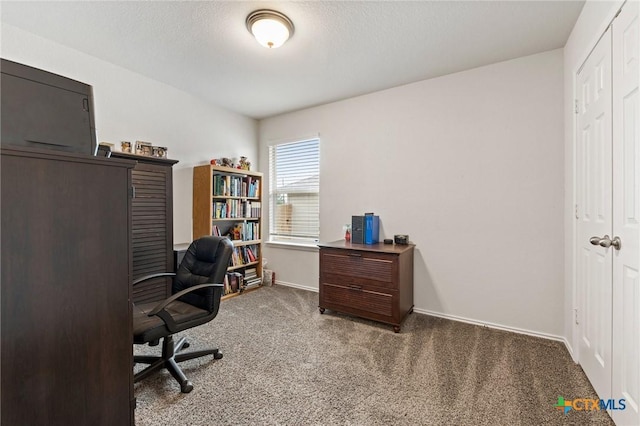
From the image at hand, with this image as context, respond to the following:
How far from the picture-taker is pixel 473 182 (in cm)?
285

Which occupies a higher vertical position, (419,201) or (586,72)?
(586,72)

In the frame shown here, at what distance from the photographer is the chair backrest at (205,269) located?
6.61 ft

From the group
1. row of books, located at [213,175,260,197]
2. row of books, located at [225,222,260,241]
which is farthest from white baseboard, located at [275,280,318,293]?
row of books, located at [213,175,260,197]

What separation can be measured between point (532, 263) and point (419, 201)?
1171 millimetres

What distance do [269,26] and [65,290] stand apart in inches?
81.1

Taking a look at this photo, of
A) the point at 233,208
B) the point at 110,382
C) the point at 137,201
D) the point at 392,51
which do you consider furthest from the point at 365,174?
the point at 110,382

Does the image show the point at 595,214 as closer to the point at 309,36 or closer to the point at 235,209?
the point at 309,36

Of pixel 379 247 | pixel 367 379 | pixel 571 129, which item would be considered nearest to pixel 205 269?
pixel 367 379

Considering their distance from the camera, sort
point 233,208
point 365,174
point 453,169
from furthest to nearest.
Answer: point 233,208 < point 365,174 < point 453,169

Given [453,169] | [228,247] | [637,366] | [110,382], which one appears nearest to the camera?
[110,382]

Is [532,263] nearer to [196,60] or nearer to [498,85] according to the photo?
[498,85]

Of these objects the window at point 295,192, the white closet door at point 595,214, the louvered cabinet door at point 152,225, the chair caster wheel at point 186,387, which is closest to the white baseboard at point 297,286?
the window at point 295,192

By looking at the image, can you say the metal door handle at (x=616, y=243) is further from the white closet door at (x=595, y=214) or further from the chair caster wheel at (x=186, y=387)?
the chair caster wheel at (x=186, y=387)

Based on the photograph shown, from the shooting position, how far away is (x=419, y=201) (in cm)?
315
